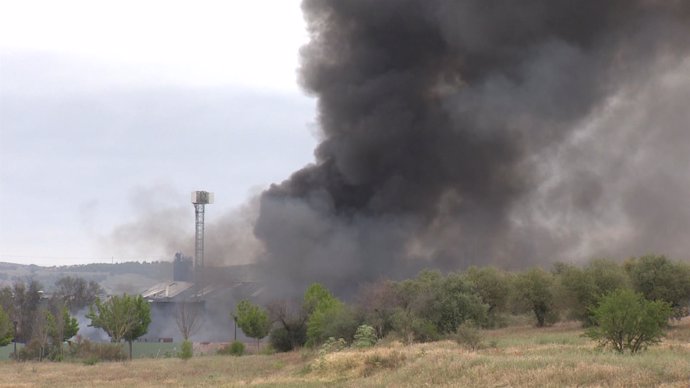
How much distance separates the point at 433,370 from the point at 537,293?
43.5 metres

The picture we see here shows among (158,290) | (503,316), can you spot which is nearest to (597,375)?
(503,316)

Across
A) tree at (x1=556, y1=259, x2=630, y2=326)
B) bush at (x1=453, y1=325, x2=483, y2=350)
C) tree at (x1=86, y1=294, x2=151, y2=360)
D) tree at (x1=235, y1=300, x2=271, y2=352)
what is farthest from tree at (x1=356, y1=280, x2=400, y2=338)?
tree at (x1=86, y1=294, x2=151, y2=360)

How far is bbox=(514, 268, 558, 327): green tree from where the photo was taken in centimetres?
6819

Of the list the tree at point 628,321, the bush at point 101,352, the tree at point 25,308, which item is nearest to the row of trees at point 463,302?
the bush at point 101,352

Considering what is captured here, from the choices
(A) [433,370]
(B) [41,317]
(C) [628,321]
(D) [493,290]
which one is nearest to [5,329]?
(B) [41,317]

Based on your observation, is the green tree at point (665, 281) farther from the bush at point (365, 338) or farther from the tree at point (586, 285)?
the bush at point (365, 338)

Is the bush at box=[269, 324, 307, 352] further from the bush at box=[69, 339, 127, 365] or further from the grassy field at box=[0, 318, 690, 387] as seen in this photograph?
the grassy field at box=[0, 318, 690, 387]

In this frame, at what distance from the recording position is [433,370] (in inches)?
1071

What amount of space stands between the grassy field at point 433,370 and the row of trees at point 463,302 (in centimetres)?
659

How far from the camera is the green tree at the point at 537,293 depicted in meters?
68.2

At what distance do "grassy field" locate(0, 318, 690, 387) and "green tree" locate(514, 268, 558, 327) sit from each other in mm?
14727

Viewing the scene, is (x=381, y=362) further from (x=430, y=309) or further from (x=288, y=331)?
(x=288, y=331)

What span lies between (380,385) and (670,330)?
112ft

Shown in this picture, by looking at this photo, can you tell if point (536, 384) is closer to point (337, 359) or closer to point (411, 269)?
point (337, 359)
